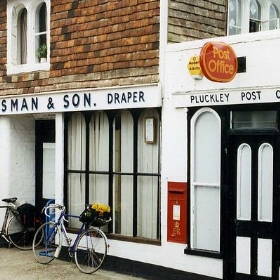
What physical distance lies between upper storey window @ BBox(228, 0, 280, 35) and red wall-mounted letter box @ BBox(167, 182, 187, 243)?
3.67 metres

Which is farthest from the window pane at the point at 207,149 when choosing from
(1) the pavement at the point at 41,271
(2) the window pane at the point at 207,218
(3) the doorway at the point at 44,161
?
(3) the doorway at the point at 44,161

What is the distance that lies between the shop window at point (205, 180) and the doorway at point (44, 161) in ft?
13.6

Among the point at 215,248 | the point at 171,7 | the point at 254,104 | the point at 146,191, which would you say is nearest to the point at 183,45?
the point at 171,7

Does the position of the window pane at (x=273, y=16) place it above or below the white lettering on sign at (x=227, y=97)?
above

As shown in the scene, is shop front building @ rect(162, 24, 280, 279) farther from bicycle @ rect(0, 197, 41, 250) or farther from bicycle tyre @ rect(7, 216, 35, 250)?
bicycle tyre @ rect(7, 216, 35, 250)

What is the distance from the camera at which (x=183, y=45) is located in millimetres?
9180

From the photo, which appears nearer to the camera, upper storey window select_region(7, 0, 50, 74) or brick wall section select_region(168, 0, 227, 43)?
brick wall section select_region(168, 0, 227, 43)

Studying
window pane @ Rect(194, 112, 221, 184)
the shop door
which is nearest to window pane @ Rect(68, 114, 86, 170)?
window pane @ Rect(194, 112, 221, 184)

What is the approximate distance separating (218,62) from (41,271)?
465 centimetres

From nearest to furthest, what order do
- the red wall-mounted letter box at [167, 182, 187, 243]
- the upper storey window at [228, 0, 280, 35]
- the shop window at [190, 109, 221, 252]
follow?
the shop window at [190, 109, 221, 252]
the red wall-mounted letter box at [167, 182, 187, 243]
the upper storey window at [228, 0, 280, 35]

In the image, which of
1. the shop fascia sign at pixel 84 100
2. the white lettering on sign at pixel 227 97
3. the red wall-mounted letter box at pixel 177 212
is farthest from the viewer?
the shop fascia sign at pixel 84 100

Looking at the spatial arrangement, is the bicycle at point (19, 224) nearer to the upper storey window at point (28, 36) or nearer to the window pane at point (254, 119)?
the upper storey window at point (28, 36)

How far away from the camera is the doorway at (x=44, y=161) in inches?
487

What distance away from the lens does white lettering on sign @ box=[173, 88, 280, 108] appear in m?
8.11
